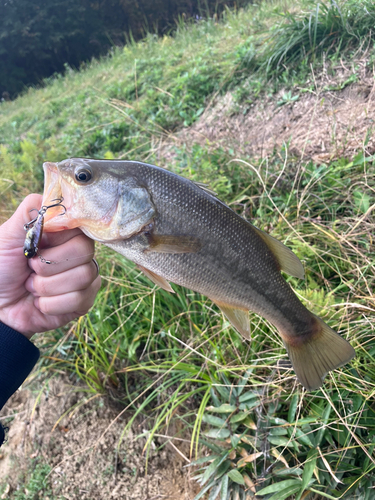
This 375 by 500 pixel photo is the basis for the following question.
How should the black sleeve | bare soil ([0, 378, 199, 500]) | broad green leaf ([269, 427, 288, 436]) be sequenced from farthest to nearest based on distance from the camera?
bare soil ([0, 378, 199, 500]), broad green leaf ([269, 427, 288, 436]), the black sleeve

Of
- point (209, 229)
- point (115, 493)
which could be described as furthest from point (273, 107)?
point (115, 493)

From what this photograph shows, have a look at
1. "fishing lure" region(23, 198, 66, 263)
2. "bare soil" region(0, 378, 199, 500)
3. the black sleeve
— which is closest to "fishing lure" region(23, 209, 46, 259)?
"fishing lure" region(23, 198, 66, 263)

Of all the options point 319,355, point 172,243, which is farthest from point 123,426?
point 172,243

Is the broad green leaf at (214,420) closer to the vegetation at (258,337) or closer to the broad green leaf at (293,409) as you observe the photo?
the vegetation at (258,337)

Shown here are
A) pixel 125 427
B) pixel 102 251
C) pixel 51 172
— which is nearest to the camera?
pixel 51 172

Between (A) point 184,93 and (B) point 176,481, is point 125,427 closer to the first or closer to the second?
(B) point 176,481

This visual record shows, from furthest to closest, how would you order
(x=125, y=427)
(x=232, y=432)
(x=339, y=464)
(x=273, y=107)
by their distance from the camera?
(x=273, y=107) < (x=125, y=427) < (x=232, y=432) < (x=339, y=464)

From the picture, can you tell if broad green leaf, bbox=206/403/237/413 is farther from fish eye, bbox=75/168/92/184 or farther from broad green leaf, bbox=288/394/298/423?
fish eye, bbox=75/168/92/184

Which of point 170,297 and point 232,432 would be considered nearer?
point 232,432
